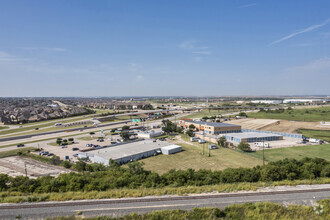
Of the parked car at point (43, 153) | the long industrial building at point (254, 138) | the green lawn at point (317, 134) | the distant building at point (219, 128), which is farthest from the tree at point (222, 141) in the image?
the parked car at point (43, 153)

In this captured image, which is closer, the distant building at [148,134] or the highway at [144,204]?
the highway at [144,204]

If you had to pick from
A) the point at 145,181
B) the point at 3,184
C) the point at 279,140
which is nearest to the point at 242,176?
the point at 145,181

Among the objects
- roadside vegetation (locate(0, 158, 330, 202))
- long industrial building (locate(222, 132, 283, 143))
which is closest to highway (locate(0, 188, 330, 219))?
roadside vegetation (locate(0, 158, 330, 202))

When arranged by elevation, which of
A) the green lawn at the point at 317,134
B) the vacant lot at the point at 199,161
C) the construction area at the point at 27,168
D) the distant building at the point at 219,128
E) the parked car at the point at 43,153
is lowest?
the vacant lot at the point at 199,161

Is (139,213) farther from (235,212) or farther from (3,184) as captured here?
(3,184)

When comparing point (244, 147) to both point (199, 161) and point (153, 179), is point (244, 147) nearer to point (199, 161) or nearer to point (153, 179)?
point (199, 161)

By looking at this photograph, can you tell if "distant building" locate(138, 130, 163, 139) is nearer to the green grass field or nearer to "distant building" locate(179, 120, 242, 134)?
"distant building" locate(179, 120, 242, 134)

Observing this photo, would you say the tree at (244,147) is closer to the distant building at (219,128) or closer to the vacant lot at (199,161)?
the vacant lot at (199,161)
